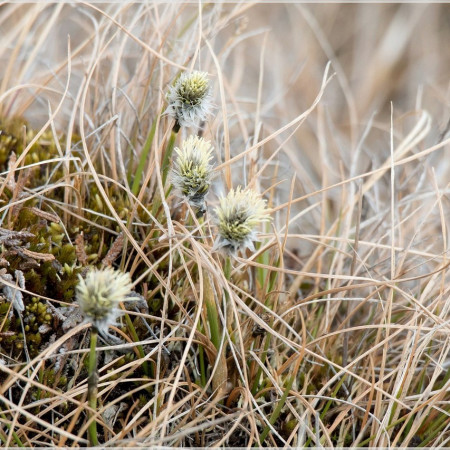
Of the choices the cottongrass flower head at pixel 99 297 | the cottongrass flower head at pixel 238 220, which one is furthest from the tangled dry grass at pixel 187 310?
the cottongrass flower head at pixel 99 297

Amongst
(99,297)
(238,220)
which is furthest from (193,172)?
(99,297)

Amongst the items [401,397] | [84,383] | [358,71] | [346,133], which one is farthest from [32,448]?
[358,71]

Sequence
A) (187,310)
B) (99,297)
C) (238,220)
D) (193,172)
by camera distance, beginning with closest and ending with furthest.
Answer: (99,297)
(238,220)
(193,172)
(187,310)

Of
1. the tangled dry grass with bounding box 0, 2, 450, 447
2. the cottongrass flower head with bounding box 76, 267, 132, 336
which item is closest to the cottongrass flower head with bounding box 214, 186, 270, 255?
the tangled dry grass with bounding box 0, 2, 450, 447

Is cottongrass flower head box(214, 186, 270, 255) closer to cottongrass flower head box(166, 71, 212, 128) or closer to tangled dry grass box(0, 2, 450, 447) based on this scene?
tangled dry grass box(0, 2, 450, 447)

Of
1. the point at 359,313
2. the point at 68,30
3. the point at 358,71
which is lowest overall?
the point at 359,313

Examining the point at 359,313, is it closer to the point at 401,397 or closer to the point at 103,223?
the point at 401,397

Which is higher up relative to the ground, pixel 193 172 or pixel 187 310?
pixel 193 172

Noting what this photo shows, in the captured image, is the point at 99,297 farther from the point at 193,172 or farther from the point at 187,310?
the point at 187,310
